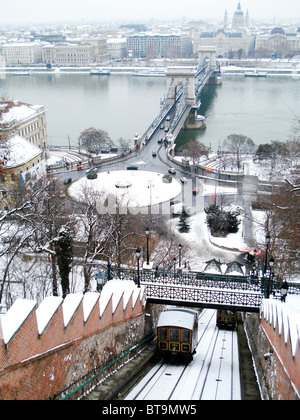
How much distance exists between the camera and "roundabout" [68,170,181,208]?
92.2 feet

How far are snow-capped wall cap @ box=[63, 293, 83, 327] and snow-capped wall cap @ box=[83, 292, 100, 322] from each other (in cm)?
36

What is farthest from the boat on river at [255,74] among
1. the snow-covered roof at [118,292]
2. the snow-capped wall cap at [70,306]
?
the snow-capped wall cap at [70,306]

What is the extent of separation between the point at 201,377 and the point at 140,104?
6544 centimetres

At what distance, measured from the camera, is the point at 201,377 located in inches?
354

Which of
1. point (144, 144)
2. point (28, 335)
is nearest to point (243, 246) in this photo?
point (28, 335)

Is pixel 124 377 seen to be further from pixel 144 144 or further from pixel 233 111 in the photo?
pixel 233 111

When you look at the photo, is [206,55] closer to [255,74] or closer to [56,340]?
[255,74]

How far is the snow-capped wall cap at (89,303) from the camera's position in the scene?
7410mm

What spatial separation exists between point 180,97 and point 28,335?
204 ft

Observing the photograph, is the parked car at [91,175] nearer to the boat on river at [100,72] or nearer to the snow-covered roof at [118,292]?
the snow-covered roof at [118,292]

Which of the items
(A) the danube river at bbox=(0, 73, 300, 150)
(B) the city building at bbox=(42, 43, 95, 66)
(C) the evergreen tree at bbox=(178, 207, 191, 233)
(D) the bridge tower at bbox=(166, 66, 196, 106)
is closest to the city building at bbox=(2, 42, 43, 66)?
(B) the city building at bbox=(42, 43, 95, 66)

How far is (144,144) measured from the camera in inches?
1689

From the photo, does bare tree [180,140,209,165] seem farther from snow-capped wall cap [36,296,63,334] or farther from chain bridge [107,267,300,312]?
snow-capped wall cap [36,296,63,334]
